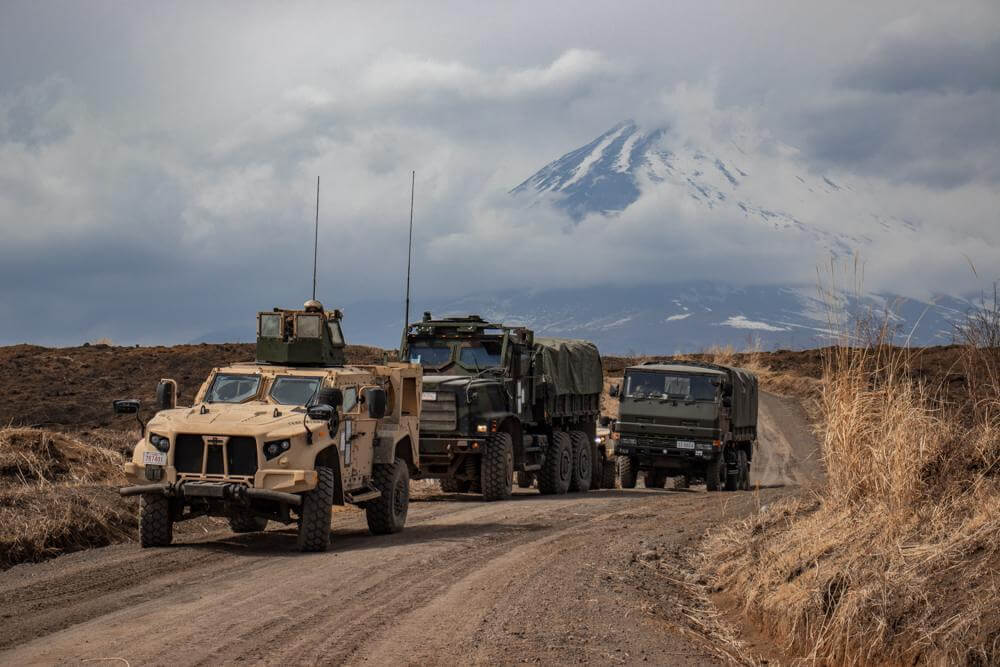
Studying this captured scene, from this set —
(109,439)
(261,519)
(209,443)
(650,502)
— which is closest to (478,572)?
(209,443)

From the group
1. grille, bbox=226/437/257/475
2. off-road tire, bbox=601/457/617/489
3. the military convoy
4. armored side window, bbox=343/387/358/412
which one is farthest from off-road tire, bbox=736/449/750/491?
grille, bbox=226/437/257/475

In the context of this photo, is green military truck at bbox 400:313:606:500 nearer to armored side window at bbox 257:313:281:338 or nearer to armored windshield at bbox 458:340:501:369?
armored windshield at bbox 458:340:501:369

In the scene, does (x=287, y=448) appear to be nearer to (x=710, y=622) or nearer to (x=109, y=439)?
(x=710, y=622)

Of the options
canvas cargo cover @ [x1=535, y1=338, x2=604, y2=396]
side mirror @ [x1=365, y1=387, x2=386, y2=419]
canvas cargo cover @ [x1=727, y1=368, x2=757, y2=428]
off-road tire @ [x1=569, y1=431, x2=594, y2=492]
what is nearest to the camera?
side mirror @ [x1=365, y1=387, x2=386, y2=419]

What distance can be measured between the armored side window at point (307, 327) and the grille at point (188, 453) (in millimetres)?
2291

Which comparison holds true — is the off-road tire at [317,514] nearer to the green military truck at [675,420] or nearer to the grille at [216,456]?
the grille at [216,456]

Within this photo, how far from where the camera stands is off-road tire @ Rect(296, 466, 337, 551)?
1321 centimetres

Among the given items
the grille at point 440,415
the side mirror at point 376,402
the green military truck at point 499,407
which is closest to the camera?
the side mirror at point 376,402

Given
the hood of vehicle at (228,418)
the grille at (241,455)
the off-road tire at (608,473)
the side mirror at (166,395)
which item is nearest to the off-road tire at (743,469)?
the off-road tire at (608,473)

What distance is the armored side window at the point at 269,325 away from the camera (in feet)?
49.5

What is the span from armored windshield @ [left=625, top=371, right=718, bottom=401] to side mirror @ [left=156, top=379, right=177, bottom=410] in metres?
14.7

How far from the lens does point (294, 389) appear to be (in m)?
14.3

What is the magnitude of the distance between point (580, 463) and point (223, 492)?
13907 mm

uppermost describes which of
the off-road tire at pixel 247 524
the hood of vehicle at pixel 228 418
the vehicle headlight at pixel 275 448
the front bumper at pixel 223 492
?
the hood of vehicle at pixel 228 418
